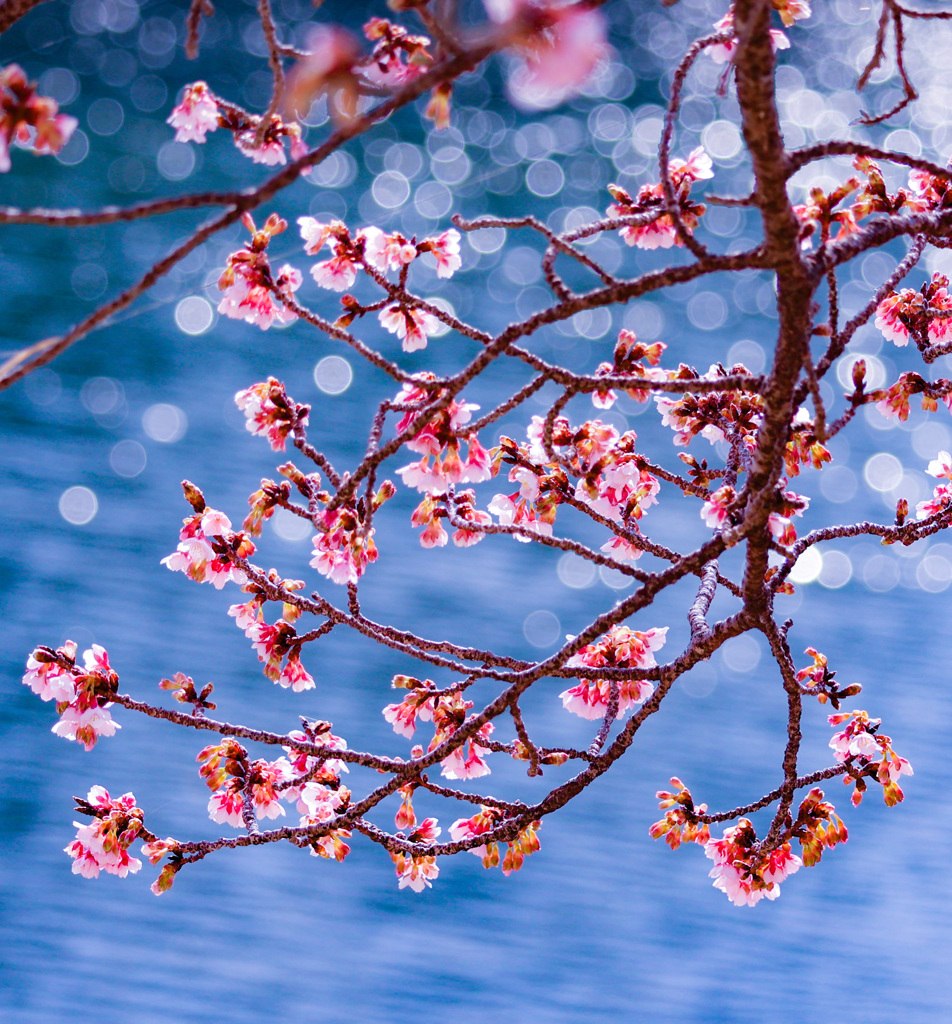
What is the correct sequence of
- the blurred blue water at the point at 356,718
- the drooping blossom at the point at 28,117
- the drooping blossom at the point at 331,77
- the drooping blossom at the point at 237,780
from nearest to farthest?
the drooping blossom at the point at 331,77 → the drooping blossom at the point at 28,117 → the drooping blossom at the point at 237,780 → the blurred blue water at the point at 356,718

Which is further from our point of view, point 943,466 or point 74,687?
point 943,466

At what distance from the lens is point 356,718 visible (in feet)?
8.27

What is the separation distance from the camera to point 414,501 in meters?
2.98

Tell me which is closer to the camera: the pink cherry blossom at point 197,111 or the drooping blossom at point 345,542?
the drooping blossom at point 345,542

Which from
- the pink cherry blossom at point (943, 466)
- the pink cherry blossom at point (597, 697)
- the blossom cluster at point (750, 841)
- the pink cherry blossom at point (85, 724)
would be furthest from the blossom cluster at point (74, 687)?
the pink cherry blossom at point (943, 466)

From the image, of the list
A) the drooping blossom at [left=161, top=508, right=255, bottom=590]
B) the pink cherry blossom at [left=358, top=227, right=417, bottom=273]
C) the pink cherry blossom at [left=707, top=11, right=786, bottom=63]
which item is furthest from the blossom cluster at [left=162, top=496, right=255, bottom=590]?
the pink cherry blossom at [left=707, top=11, right=786, bottom=63]

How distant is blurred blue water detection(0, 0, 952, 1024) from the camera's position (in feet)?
7.14

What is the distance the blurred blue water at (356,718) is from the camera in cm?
218

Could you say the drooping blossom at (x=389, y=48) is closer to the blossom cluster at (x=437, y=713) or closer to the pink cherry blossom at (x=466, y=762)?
the blossom cluster at (x=437, y=713)

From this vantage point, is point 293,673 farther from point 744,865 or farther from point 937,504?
point 937,504

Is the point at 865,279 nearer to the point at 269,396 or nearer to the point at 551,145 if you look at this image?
the point at 551,145

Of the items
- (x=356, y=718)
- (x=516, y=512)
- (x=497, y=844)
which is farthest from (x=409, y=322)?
(x=356, y=718)

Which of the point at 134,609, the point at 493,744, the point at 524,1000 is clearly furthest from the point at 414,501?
the point at 493,744

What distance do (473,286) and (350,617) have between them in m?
2.58
